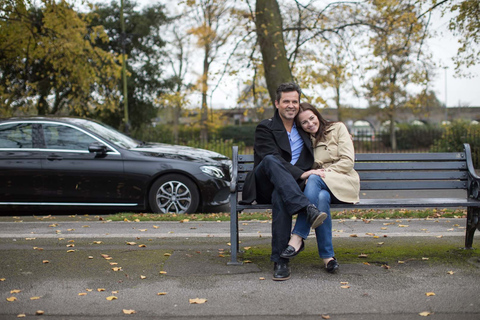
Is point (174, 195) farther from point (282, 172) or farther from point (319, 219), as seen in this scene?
point (319, 219)

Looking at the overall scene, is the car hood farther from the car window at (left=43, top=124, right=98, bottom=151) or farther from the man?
the man

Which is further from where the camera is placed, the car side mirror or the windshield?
the windshield

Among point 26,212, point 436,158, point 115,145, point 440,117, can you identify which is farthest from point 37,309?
point 440,117

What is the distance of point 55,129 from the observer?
28.2 feet

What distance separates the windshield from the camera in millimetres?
8637

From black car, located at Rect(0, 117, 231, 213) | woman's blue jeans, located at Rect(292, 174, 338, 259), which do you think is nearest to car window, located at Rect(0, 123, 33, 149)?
black car, located at Rect(0, 117, 231, 213)

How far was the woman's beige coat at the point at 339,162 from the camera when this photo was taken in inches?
183

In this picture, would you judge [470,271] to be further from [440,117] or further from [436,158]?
[440,117]

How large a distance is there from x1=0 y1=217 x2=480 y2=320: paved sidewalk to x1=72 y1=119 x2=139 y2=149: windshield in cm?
273

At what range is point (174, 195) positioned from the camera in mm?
8195

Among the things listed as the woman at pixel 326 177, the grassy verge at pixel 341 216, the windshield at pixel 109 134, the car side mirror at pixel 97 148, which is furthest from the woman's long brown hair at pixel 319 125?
the windshield at pixel 109 134

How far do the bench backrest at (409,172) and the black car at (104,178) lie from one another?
10.2 ft

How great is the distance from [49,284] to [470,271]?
11.2 ft

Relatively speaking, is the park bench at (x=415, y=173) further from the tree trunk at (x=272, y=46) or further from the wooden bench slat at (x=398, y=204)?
the tree trunk at (x=272, y=46)
